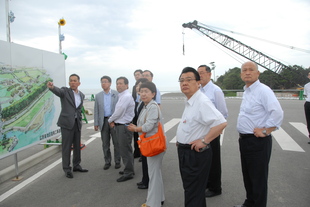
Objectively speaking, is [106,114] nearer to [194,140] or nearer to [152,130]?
[152,130]

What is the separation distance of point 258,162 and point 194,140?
1.02 m

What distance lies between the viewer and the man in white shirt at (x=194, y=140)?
232cm

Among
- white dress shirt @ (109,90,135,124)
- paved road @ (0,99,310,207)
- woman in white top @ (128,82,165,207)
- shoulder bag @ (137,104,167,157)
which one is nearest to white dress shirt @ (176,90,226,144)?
shoulder bag @ (137,104,167,157)

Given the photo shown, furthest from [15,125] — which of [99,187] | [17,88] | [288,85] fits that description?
[288,85]

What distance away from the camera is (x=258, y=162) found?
2768mm

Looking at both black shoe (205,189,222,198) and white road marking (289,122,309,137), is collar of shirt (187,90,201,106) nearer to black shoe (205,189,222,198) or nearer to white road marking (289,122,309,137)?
black shoe (205,189,222,198)

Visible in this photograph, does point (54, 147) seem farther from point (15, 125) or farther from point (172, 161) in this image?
point (172, 161)

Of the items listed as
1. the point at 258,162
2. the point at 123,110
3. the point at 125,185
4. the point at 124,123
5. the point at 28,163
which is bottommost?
the point at 125,185

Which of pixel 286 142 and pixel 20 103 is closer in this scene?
pixel 20 103

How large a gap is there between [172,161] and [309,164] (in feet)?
10.1

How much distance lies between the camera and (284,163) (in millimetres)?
4992

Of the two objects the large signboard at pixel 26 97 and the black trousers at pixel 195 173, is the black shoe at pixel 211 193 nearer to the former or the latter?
the black trousers at pixel 195 173

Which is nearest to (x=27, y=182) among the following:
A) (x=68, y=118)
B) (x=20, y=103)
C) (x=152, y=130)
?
(x=68, y=118)

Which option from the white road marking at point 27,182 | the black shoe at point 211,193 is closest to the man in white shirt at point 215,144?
the black shoe at point 211,193
